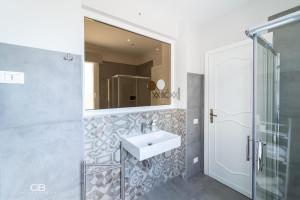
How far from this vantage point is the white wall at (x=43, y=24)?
3.53 ft

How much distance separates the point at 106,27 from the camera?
1.76 meters

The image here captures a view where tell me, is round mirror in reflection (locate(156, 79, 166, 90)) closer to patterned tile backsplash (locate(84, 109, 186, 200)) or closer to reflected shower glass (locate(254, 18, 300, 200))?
patterned tile backsplash (locate(84, 109, 186, 200))

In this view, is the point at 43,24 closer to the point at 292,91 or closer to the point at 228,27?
the point at 228,27

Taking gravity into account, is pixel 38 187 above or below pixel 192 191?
above

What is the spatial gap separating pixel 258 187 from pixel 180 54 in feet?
6.36

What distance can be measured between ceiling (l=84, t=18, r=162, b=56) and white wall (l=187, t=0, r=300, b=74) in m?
0.72

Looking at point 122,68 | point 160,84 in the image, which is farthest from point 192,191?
point 122,68

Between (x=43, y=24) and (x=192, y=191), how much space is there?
101 inches

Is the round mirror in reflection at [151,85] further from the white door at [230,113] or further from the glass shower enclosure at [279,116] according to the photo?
the glass shower enclosure at [279,116]

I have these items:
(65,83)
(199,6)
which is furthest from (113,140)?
(199,6)

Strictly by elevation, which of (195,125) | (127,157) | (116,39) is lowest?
(127,157)

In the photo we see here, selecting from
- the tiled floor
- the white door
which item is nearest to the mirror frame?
the white door

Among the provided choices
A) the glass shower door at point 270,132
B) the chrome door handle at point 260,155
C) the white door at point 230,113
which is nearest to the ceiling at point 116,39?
the white door at point 230,113

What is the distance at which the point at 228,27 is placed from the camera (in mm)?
2215
